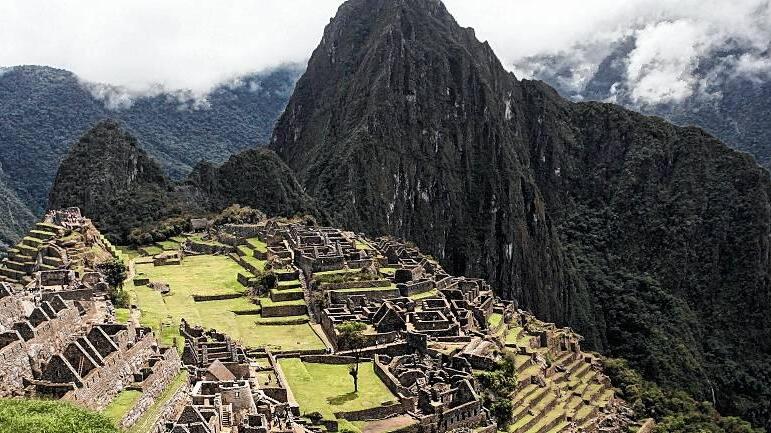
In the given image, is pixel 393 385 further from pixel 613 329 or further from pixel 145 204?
pixel 613 329

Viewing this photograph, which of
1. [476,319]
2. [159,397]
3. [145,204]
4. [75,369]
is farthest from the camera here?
[145,204]

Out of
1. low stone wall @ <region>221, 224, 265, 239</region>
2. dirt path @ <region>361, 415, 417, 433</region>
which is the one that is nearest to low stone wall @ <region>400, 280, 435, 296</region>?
dirt path @ <region>361, 415, 417, 433</region>

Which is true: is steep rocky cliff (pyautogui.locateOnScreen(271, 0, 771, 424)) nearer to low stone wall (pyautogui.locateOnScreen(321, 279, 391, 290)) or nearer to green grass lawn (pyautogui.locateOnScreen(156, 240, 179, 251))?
green grass lawn (pyautogui.locateOnScreen(156, 240, 179, 251))

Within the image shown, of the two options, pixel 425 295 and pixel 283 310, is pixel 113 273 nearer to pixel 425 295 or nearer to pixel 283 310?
pixel 283 310

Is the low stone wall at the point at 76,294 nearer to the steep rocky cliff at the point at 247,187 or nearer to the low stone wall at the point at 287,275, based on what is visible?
the low stone wall at the point at 287,275

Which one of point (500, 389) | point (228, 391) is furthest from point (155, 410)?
point (500, 389)

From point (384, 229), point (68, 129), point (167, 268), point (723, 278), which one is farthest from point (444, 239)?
point (167, 268)
